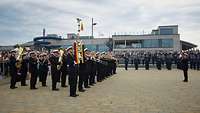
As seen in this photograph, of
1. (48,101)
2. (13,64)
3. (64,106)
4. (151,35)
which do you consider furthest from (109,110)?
(151,35)

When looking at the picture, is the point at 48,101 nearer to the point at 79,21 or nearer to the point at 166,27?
the point at 79,21

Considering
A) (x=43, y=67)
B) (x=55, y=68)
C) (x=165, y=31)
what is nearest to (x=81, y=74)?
(x=55, y=68)

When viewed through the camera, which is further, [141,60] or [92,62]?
[141,60]

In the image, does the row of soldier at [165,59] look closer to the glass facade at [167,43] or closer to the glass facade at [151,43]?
the glass facade at [167,43]

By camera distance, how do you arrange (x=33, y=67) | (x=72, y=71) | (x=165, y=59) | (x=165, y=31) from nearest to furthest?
(x=72, y=71) < (x=33, y=67) < (x=165, y=59) < (x=165, y=31)

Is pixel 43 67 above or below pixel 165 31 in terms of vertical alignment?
below

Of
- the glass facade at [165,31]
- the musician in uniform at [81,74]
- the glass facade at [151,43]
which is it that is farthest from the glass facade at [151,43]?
the musician in uniform at [81,74]

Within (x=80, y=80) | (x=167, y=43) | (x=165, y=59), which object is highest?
(x=167, y=43)

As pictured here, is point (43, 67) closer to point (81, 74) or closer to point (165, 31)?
point (81, 74)

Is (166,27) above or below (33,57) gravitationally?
above

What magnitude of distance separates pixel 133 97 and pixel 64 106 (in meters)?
3.14

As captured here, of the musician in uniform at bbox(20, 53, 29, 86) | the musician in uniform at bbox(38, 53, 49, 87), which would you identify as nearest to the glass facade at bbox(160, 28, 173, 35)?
the musician in uniform at bbox(38, 53, 49, 87)

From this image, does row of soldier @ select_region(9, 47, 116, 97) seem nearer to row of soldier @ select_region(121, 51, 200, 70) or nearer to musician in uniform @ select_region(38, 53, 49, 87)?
musician in uniform @ select_region(38, 53, 49, 87)

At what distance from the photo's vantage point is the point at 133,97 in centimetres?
1199
